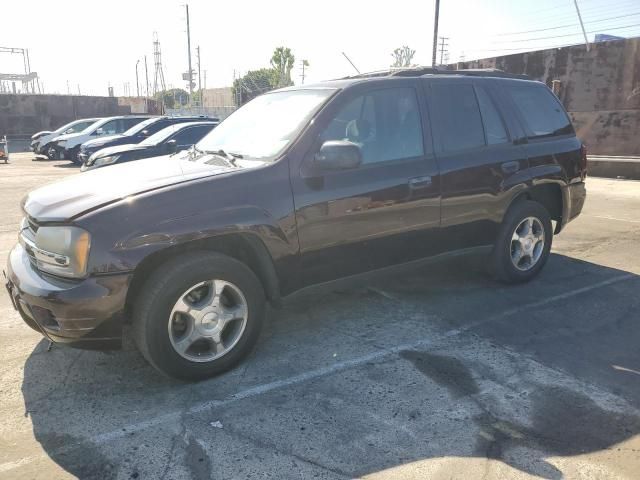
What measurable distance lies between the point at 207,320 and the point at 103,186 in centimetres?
110

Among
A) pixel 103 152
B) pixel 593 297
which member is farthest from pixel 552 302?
pixel 103 152

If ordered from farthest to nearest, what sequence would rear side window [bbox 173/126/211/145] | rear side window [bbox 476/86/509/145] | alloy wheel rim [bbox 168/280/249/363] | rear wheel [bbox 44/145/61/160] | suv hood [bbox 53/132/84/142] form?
rear wheel [bbox 44/145/61/160], suv hood [bbox 53/132/84/142], rear side window [bbox 173/126/211/145], rear side window [bbox 476/86/509/145], alloy wheel rim [bbox 168/280/249/363]

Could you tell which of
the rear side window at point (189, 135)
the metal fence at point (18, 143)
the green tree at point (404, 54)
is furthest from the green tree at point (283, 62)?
the rear side window at point (189, 135)

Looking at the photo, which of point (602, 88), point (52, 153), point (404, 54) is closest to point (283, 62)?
point (404, 54)

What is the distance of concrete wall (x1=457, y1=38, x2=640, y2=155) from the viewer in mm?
13844

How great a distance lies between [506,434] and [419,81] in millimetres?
2757

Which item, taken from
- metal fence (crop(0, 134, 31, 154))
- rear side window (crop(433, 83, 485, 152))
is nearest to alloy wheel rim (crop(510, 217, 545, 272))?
rear side window (crop(433, 83, 485, 152))

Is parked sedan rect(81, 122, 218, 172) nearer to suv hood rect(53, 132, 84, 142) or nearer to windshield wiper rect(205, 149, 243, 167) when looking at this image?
windshield wiper rect(205, 149, 243, 167)

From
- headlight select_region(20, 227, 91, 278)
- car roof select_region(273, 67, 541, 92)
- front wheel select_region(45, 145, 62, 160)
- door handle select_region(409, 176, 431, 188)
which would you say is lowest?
front wheel select_region(45, 145, 62, 160)

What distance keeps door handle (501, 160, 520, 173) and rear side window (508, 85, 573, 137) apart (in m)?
0.41

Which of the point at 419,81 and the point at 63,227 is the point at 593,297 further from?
the point at 63,227

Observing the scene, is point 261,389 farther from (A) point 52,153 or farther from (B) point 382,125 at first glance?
(A) point 52,153

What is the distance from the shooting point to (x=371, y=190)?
380 cm

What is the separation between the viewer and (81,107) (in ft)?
106
